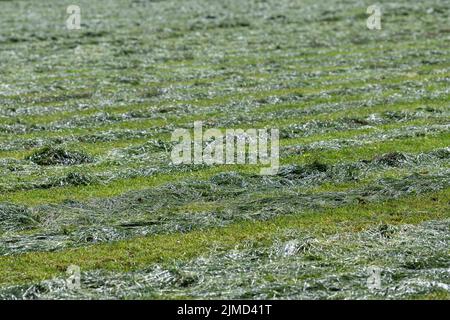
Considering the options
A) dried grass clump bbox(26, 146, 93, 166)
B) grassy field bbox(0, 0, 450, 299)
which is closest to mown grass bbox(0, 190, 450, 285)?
grassy field bbox(0, 0, 450, 299)

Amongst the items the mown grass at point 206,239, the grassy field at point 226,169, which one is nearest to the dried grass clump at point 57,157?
the grassy field at point 226,169

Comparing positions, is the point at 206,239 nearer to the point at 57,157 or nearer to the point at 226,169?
the point at 226,169

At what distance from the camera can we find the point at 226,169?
2270 cm

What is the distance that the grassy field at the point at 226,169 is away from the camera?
15.6 metres

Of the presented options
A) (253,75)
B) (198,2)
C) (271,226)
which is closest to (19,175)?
(271,226)

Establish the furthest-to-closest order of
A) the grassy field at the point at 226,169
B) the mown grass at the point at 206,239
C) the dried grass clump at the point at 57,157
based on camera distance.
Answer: the dried grass clump at the point at 57,157 < the mown grass at the point at 206,239 < the grassy field at the point at 226,169

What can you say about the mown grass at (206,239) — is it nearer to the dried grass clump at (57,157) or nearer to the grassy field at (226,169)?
the grassy field at (226,169)

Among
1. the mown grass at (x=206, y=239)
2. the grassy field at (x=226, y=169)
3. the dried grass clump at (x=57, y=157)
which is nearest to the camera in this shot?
the grassy field at (x=226, y=169)

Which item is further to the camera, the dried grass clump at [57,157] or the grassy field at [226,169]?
the dried grass clump at [57,157]

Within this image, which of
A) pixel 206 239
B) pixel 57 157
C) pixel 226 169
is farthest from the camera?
pixel 57 157

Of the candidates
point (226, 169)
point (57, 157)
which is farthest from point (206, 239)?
point (57, 157)

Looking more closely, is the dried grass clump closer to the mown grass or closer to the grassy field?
the grassy field

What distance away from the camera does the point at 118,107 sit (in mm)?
30234

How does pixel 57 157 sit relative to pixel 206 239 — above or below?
above
